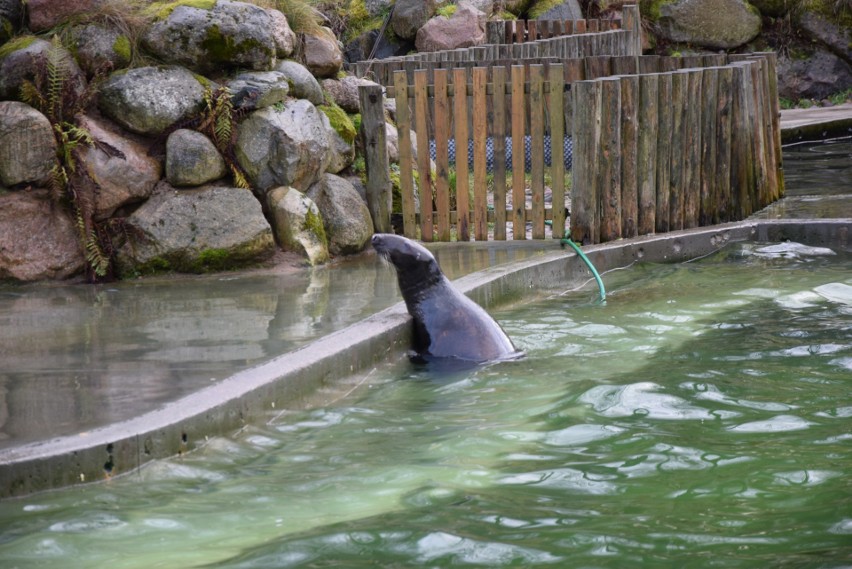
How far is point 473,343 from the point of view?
6.64 meters

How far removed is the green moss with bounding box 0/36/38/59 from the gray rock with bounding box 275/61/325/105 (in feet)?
6.33

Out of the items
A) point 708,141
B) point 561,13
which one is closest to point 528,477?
point 708,141

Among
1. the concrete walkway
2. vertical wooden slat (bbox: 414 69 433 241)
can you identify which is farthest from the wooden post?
the concrete walkway

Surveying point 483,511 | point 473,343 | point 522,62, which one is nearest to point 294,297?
point 473,343

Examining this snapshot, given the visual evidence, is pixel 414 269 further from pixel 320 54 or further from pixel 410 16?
pixel 410 16

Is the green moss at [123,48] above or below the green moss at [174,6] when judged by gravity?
below

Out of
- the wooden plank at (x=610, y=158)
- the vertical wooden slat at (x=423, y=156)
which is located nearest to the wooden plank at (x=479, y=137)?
the vertical wooden slat at (x=423, y=156)

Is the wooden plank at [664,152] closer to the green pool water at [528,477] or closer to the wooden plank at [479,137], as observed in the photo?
the wooden plank at [479,137]

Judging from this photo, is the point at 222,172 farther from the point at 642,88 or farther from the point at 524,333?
the point at 642,88

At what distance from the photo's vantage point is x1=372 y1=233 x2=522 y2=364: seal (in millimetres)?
6672

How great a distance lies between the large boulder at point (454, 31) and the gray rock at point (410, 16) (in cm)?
53

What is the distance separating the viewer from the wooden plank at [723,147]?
401 inches

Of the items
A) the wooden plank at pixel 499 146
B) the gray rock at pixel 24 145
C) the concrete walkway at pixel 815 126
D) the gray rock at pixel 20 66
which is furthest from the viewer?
the concrete walkway at pixel 815 126

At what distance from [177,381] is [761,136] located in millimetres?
7224
